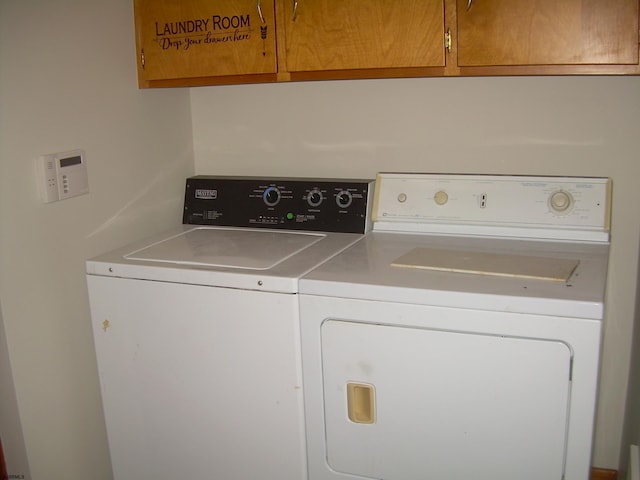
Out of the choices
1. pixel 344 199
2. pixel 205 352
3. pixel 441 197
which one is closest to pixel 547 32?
pixel 441 197

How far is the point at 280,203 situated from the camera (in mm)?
2143

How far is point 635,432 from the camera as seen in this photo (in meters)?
1.88

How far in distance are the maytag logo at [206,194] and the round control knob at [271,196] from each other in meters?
0.18

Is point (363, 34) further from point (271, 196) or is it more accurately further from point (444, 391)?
point (444, 391)

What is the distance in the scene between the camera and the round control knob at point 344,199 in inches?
81.4

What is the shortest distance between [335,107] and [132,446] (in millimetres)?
1223

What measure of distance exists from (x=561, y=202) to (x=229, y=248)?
0.95m

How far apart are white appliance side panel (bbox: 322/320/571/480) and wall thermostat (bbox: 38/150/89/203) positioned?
2.64 feet

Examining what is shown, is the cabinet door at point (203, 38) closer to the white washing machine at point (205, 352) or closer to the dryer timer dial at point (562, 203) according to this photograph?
the white washing machine at point (205, 352)

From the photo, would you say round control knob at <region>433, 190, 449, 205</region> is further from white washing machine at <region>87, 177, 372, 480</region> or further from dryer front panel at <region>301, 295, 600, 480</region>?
dryer front panel at <region>301, 295, 600, 480</region>

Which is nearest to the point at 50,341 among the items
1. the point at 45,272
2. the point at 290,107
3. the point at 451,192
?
the point at 45,272

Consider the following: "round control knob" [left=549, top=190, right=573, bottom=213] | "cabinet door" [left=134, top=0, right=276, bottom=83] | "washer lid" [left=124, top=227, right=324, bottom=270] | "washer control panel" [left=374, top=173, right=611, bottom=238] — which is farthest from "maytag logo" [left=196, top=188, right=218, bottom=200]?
"round control knob" [left=549, top=190, right=573, bottom=213]

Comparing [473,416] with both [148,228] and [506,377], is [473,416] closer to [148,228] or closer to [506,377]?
[506,377]

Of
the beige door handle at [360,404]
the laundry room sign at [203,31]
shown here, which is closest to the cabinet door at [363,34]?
the laundry room sign at [203,31]
